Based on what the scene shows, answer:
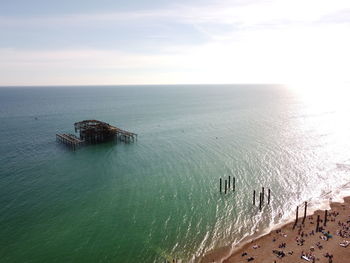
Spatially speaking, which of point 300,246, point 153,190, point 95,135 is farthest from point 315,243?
point 95,135

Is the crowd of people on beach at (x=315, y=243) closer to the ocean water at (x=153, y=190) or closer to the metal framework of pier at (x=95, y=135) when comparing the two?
the ocean water at (x=153, y=190)

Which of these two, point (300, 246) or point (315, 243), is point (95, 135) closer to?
point (300, 246)

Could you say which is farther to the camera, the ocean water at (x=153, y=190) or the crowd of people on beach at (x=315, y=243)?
the ocean water at (x=153, y=190)

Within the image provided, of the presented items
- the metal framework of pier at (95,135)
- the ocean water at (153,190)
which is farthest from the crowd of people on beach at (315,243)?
the metal framework of pier at (95,135)

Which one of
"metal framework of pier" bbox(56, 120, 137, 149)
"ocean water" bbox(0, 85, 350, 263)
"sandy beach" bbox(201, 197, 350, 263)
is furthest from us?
"metal framework of pier" bbox(56, 120, 137, 149)

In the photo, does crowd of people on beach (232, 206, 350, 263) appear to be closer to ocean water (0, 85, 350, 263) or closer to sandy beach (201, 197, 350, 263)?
sandy beach (201, 197, 350, 263)

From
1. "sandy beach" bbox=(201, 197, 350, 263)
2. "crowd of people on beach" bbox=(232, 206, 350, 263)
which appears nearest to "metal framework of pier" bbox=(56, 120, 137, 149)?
"sandy beach" bbox=(201, 197, 350, 263)

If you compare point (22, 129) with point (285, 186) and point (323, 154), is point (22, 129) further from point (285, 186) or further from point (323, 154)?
point (323, 154)

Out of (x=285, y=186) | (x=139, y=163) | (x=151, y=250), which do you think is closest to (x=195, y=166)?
(x=139, y=163)
